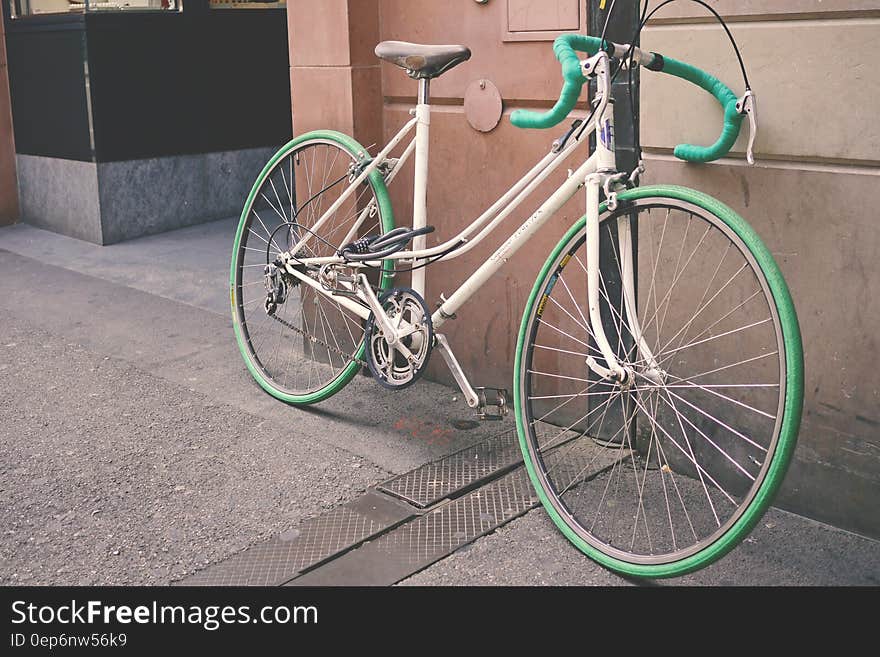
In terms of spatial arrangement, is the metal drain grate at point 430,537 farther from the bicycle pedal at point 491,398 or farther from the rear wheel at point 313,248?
the rear wheel at point 313,248

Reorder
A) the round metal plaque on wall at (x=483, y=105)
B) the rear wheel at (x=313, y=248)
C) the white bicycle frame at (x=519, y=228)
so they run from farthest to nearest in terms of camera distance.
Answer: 1. the rear wheel at (x=313, y=248)
2. the round metal plaque on wall at (x=483, y=105)
3. the white bicycle frame at (x=519, y=228)

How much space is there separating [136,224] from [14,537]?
4.80 m

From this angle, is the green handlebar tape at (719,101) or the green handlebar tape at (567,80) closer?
the green handlebar tape at (567,80)

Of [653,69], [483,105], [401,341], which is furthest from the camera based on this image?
[483,105]

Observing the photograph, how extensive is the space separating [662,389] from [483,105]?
1.48 m

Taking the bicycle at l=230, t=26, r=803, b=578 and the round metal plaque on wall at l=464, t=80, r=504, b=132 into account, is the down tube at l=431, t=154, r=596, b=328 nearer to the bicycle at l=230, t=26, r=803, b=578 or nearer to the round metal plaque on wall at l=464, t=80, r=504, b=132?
the bicycle at l=230, t=26, r=803, b=578

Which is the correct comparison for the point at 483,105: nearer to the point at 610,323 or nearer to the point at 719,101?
the point at 610,323

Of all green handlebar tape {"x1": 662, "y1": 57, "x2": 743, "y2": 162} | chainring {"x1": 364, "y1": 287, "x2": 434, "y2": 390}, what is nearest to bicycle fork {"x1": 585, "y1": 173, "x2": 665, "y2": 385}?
green handlebar tape {"x1": 662, "y1": 57, "x2": 743, "y2": 162}

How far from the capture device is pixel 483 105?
13.8ft

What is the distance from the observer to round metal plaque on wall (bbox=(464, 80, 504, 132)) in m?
4.15

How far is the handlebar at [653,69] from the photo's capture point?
3.04 m

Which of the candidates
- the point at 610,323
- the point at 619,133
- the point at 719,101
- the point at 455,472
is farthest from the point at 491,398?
the point at 719,101

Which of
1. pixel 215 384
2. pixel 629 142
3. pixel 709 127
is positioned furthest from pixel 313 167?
pixel 709 127

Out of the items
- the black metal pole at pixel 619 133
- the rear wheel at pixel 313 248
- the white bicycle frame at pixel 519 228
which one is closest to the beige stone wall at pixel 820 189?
the black metal pole at pixel 619 133
